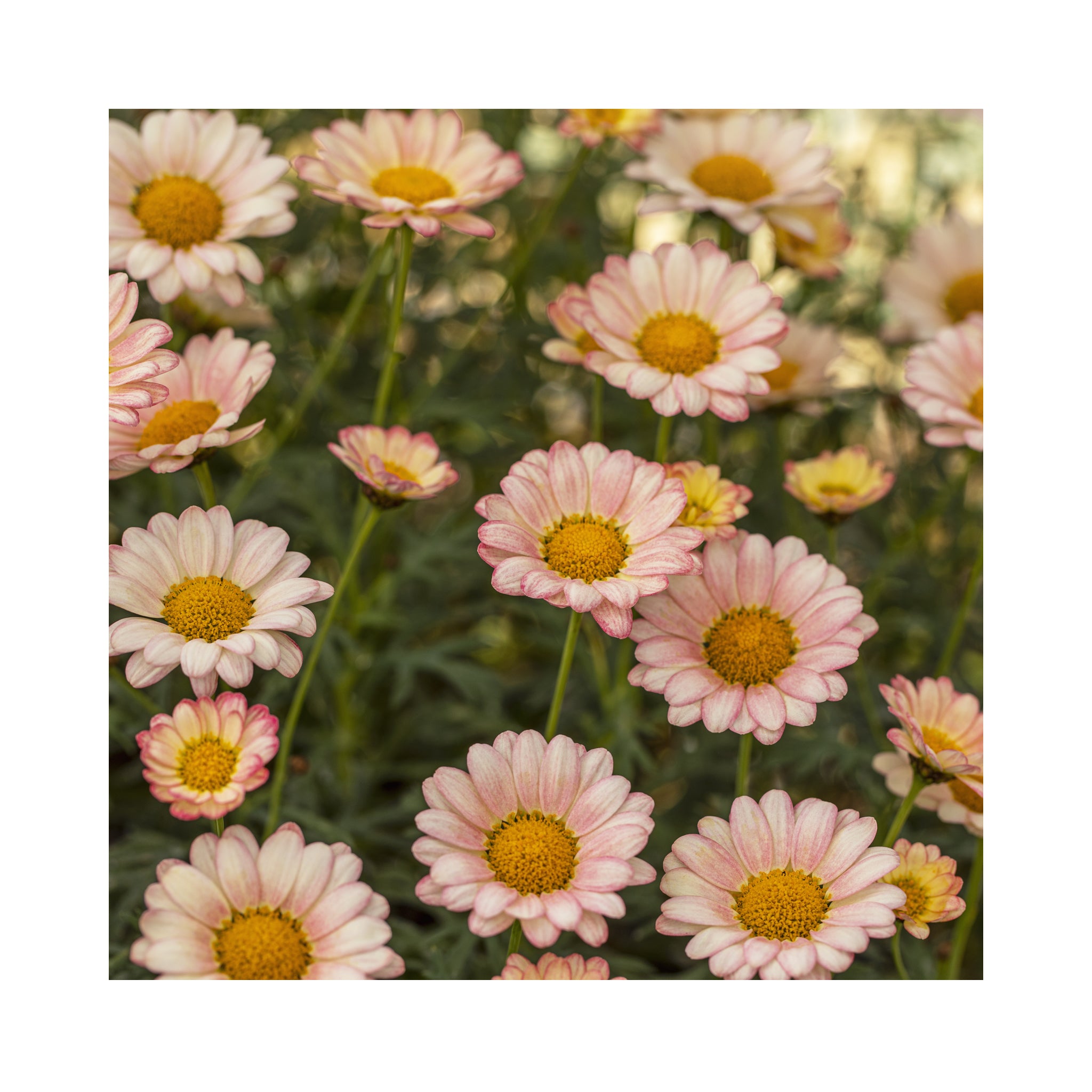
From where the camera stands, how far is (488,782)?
2.70 feet

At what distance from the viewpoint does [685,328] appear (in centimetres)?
101

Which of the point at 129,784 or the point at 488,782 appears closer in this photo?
the point at 488,782

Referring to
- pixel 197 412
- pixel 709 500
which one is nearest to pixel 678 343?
Answer: pixel 709 500

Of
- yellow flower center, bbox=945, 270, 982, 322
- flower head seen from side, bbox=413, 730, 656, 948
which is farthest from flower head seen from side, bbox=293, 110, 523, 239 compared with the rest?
yellow flower center, bbox=945, 270, 982, 322

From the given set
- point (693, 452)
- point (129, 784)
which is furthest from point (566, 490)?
point (129, 784)

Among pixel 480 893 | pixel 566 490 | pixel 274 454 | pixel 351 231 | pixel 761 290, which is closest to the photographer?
pixel 480 893

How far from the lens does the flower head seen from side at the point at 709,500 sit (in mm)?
890

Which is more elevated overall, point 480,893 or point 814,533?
point 814,533

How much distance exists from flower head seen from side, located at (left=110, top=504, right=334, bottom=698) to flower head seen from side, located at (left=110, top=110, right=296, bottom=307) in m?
0.26

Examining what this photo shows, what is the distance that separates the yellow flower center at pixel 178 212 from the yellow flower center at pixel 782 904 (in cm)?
77

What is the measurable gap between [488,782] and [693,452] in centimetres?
73

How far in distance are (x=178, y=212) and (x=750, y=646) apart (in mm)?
677

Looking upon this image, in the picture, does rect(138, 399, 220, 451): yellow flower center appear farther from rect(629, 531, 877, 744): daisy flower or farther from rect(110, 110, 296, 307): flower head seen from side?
rect(629, 531, 877, 744): daisy flower

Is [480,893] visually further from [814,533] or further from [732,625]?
[814,533]
